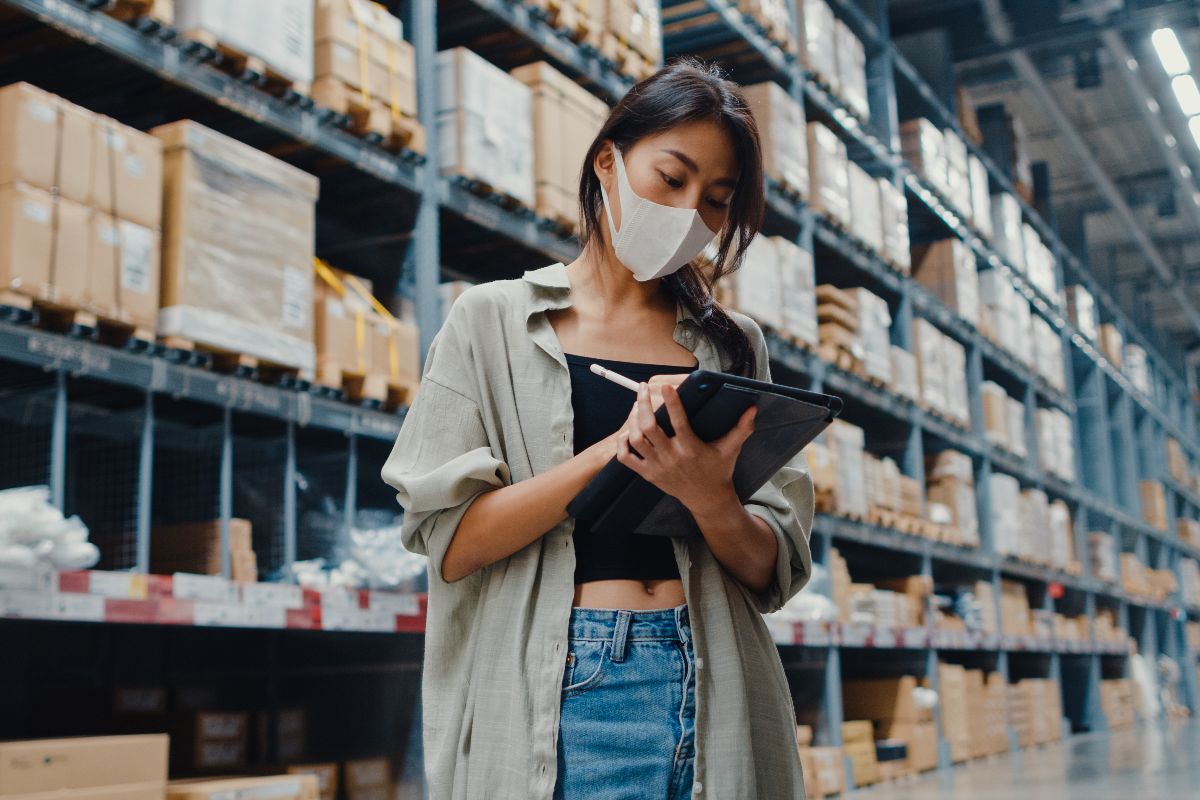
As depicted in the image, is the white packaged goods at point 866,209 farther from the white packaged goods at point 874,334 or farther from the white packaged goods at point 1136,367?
the white packaged goods at point 1136,367

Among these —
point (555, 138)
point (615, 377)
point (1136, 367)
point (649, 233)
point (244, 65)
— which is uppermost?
point (1136, 367)

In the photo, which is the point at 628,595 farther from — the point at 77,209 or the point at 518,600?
the point at 77,209

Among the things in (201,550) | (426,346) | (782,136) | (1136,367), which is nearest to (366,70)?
(426,346)

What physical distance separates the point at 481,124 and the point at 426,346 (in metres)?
0.90

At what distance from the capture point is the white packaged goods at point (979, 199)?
36.2 ft

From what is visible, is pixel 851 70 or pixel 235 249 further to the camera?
pixel 851 70

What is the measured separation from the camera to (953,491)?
32.0ft

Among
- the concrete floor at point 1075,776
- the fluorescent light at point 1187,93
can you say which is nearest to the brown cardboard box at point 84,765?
the concrete floor at point 1075,776

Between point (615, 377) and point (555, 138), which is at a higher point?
point (555, 138)

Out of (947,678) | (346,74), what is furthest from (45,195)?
(947,678)

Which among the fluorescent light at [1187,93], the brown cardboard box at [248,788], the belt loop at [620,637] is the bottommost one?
the brown cardboard box at [248,788]

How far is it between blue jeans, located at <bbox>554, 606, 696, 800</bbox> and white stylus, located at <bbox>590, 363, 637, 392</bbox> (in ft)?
0.90

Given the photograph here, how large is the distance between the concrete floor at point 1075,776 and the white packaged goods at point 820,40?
14.3ft

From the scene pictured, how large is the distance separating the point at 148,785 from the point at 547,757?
6.70ft
